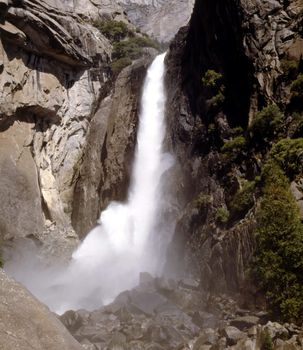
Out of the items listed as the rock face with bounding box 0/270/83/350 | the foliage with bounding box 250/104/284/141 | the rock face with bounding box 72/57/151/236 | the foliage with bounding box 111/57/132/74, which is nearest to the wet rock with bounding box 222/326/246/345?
the rock face with bounding box 0/270/83/350

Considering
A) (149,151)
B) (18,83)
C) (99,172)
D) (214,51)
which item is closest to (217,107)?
(214,51)

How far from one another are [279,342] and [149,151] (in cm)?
1987

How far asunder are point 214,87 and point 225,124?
3.13 meters

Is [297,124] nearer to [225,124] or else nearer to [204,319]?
[225,124]

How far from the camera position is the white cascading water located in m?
22.2

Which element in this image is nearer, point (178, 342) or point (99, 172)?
point (178, 342)

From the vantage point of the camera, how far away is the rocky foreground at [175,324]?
13.2 metres

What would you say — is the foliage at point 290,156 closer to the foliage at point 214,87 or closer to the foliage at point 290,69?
the foliage at point 290,69

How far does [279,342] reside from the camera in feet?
41.5

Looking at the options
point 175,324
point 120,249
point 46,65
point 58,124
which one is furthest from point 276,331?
point 46,65

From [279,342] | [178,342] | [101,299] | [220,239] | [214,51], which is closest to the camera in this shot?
[279,342]

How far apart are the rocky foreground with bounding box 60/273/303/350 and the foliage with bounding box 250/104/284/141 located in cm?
776

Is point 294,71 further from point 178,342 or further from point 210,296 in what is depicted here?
point 178,342

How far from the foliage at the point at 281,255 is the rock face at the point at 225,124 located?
1.77 m
